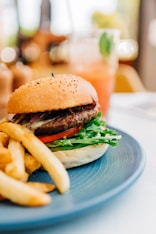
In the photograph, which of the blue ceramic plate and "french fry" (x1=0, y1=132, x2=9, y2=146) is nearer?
the blue ceramic plate

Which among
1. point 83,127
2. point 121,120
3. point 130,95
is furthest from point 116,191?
point 130,95

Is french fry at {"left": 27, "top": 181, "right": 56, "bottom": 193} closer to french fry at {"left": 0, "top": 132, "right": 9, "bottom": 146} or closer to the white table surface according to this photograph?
the white table surface

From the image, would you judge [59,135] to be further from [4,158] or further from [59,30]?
[59,30]

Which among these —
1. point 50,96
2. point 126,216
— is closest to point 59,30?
point 50,96

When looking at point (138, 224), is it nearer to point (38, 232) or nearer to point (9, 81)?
point (38, 232)

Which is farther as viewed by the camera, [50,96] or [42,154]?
[50,96]

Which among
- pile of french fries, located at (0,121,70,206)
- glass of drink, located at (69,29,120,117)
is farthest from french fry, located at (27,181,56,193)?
glass of drink, located at (69,29,120,117)
